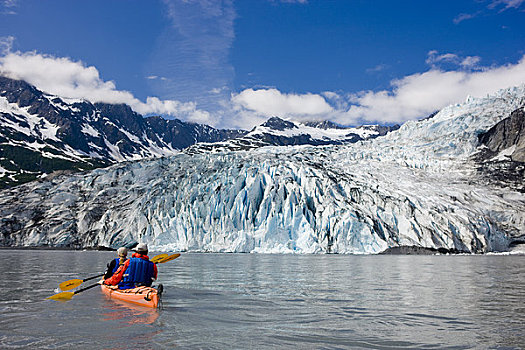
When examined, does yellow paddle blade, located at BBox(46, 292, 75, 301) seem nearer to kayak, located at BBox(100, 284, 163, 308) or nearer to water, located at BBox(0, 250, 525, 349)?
water, located at BBox(0, 250, 525, 349)

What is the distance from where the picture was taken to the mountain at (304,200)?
4156cm

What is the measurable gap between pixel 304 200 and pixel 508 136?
33.9 meters

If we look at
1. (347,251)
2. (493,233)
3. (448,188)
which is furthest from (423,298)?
(448,188)

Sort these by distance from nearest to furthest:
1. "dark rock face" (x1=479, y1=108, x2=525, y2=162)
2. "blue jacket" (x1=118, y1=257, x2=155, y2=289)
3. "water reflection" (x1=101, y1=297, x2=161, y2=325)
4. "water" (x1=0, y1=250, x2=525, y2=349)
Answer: "water" (x1=0, y1=250, x2=525, y2=349)
"water reflection" (x1=101, y1=297, x2=161, y2=325)
"blue jacket" (x1=118, y1=257, x2=155, y2=289)
"dark rock face" (x1=479, y1=108, x2=525, y2=162)

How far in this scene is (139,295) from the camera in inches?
377

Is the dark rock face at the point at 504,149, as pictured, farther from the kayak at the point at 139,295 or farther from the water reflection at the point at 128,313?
the water reflection at the point at 128,313

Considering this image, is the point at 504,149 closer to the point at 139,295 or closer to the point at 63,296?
the point at 139,295

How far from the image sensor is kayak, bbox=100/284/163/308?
356 inches

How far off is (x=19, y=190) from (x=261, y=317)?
57.4 metres

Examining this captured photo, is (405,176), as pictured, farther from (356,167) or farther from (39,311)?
(39,311)

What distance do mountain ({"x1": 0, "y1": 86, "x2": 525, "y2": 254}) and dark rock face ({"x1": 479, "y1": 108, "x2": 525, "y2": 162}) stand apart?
145 mm

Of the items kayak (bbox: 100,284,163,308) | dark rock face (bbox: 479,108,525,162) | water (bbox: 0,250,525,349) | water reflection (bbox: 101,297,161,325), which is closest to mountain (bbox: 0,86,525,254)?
dark rock face (bbox: 479,108,525,162)

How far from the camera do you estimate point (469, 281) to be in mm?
15234

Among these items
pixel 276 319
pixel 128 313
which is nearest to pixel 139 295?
pixel 128 313
